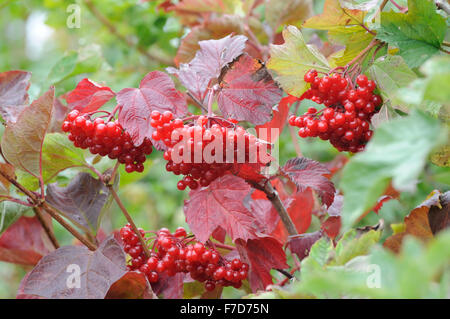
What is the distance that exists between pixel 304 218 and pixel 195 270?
28 centimetres

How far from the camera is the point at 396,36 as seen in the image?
0.64 metres

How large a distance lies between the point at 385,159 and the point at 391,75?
13.6 inches

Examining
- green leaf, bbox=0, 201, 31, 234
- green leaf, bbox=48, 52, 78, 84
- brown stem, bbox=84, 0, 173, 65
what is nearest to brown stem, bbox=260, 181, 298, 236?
green leaf, bbox=0, 201, 31, 234

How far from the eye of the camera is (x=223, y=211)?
0.65 m

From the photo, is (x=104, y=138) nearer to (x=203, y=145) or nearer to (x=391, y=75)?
(x=203, y=145)

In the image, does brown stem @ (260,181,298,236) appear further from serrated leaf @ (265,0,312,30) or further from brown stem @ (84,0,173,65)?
brown stem @ (84,0,173,65)

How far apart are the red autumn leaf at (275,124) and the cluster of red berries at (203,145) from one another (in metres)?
0.13

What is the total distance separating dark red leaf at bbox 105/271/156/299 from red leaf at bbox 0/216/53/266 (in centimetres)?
28

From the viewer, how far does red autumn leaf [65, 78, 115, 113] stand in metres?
0.70

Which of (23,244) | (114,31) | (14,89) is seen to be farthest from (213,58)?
(114,31)

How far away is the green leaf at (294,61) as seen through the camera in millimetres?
688
